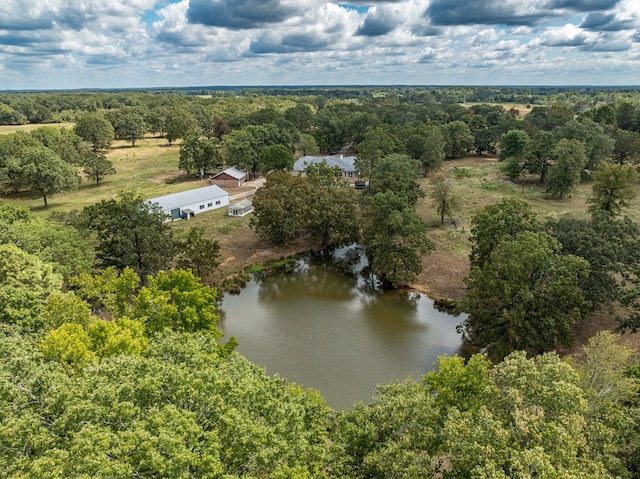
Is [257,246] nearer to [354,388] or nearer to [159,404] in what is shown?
[354,388]

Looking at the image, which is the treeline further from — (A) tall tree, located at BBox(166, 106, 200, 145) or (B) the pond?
(A) tall tree, located at BBox(166, 106, 200, 145)

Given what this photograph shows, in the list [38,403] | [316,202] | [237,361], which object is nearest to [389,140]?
[316,202]

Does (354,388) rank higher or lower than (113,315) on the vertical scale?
lower

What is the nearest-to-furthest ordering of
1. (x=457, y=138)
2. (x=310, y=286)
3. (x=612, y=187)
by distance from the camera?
(x=310, y=286)
(x=612, y=187)
(x=457, y=138)

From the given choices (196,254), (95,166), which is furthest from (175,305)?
(95,166)

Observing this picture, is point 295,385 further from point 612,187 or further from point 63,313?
point 612,187

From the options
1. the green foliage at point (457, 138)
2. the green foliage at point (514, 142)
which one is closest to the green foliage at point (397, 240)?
the green foliage at point (514, 142)
